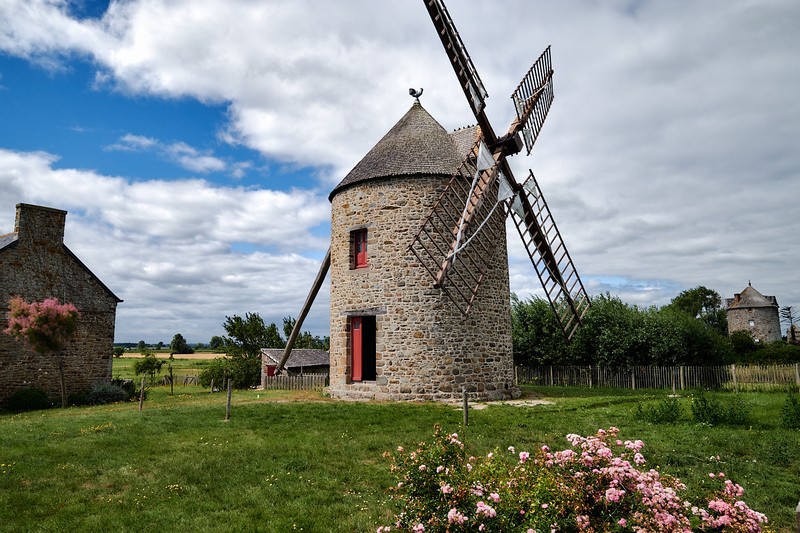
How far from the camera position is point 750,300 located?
51906 millimetres

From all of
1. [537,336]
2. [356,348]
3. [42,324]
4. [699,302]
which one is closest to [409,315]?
[356,348]

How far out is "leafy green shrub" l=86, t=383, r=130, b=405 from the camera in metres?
20.3

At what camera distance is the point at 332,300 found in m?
18.1

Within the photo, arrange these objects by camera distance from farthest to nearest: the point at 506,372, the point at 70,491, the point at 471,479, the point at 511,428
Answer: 1. the point at 506,372
2. the point at 511,428
3. the point at 70,491
4. the point at 471,479

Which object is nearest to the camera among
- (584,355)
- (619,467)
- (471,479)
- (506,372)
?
(619,467)

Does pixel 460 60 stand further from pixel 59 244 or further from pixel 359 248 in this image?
pixel 59 244

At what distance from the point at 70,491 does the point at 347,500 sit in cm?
424

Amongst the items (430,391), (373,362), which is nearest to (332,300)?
(373,362)

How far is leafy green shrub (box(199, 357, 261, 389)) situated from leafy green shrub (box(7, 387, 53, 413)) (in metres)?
7.97

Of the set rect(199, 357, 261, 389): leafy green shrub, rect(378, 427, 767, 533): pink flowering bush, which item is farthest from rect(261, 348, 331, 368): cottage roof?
rect(378, 427, 767, 533): pink flowering bush

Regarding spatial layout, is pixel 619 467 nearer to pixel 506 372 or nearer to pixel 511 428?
pixel 511 428

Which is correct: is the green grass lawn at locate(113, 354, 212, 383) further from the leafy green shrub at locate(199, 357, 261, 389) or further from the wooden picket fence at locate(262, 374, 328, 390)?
the wooden picket fence at locate(262, 374, 328, 390)

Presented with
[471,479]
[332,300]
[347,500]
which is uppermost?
[332,300]

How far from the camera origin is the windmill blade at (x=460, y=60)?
48.3ft
